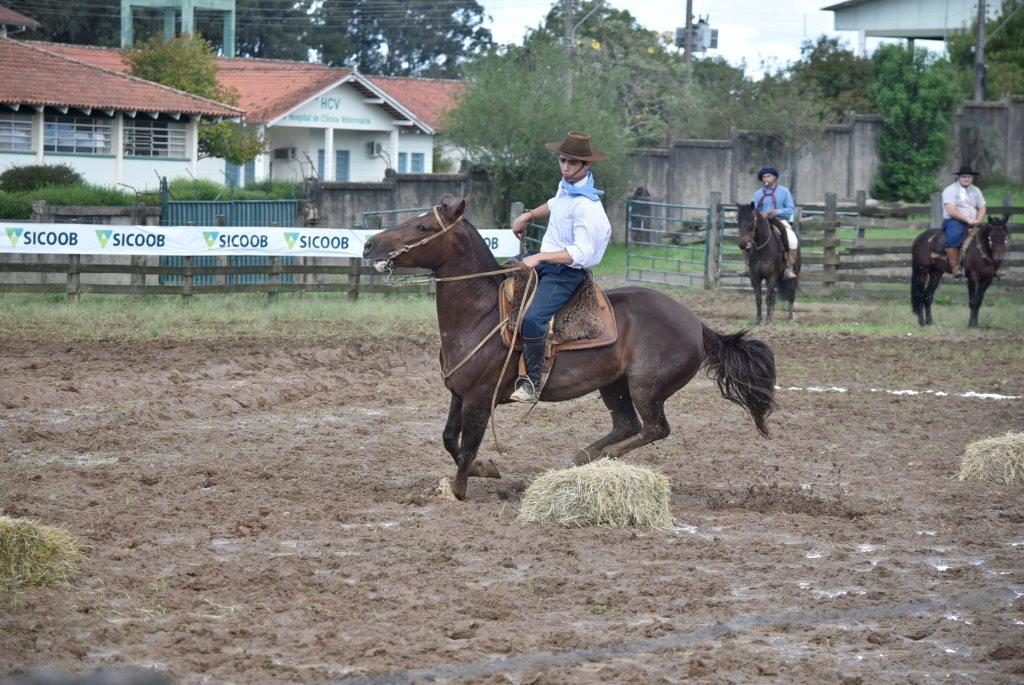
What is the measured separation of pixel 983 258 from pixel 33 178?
2000 centimetres

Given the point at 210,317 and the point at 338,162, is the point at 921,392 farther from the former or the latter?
the point at 338,162

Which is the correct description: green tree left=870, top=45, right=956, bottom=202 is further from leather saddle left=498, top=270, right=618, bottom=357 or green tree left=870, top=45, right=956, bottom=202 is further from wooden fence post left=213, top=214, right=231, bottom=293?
leather saddle left=498, top=270, right=618, bottom=357

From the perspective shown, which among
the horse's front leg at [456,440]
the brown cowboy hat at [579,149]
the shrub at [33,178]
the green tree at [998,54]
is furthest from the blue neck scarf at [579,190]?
the green tree at [998,54]

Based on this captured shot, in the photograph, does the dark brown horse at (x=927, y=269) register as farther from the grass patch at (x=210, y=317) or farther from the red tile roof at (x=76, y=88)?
the red tile roof at (x=76, y=88)

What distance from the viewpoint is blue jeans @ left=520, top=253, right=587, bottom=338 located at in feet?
28.1

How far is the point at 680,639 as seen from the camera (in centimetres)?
579

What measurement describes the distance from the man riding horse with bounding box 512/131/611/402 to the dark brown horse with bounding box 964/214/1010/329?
12.4 meters

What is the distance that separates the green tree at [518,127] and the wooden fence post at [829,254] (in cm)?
810

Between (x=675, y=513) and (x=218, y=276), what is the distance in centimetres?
1551

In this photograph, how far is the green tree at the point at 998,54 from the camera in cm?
4688

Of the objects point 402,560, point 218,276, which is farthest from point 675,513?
point 218,276

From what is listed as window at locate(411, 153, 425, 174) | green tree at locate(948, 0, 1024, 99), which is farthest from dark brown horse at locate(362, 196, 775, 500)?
window at locate(411, 153, 425, 174)

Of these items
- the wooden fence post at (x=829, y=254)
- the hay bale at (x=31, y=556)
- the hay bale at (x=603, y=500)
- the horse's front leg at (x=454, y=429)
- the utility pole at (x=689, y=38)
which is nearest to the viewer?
the hay bale at (x=31, y=556)

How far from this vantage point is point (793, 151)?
40.5m
